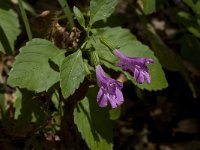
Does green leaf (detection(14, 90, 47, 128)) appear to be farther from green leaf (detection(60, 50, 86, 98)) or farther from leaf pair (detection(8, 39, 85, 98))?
green leaf (detection(60, 50, 86, 98))

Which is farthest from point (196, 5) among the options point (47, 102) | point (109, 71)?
point (47, 102)

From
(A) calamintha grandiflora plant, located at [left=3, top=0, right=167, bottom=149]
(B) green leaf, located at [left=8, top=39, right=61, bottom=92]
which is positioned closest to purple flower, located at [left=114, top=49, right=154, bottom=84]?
(A) calamintha grandiflora plant, located at [left=3, top=0, right=167, bottom=149]

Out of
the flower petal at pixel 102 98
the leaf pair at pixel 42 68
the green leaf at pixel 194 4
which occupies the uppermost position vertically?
the leaf pair at pixel 42 68

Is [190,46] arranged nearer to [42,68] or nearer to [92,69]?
[92,69]

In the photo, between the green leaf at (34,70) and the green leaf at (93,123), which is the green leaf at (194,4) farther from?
the green leaf at (34,70)

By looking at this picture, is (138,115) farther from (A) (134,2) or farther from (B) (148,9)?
(B) (148,9)

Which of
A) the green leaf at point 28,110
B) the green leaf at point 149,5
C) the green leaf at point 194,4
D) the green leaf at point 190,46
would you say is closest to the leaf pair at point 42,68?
the green leaf at point 28,110
